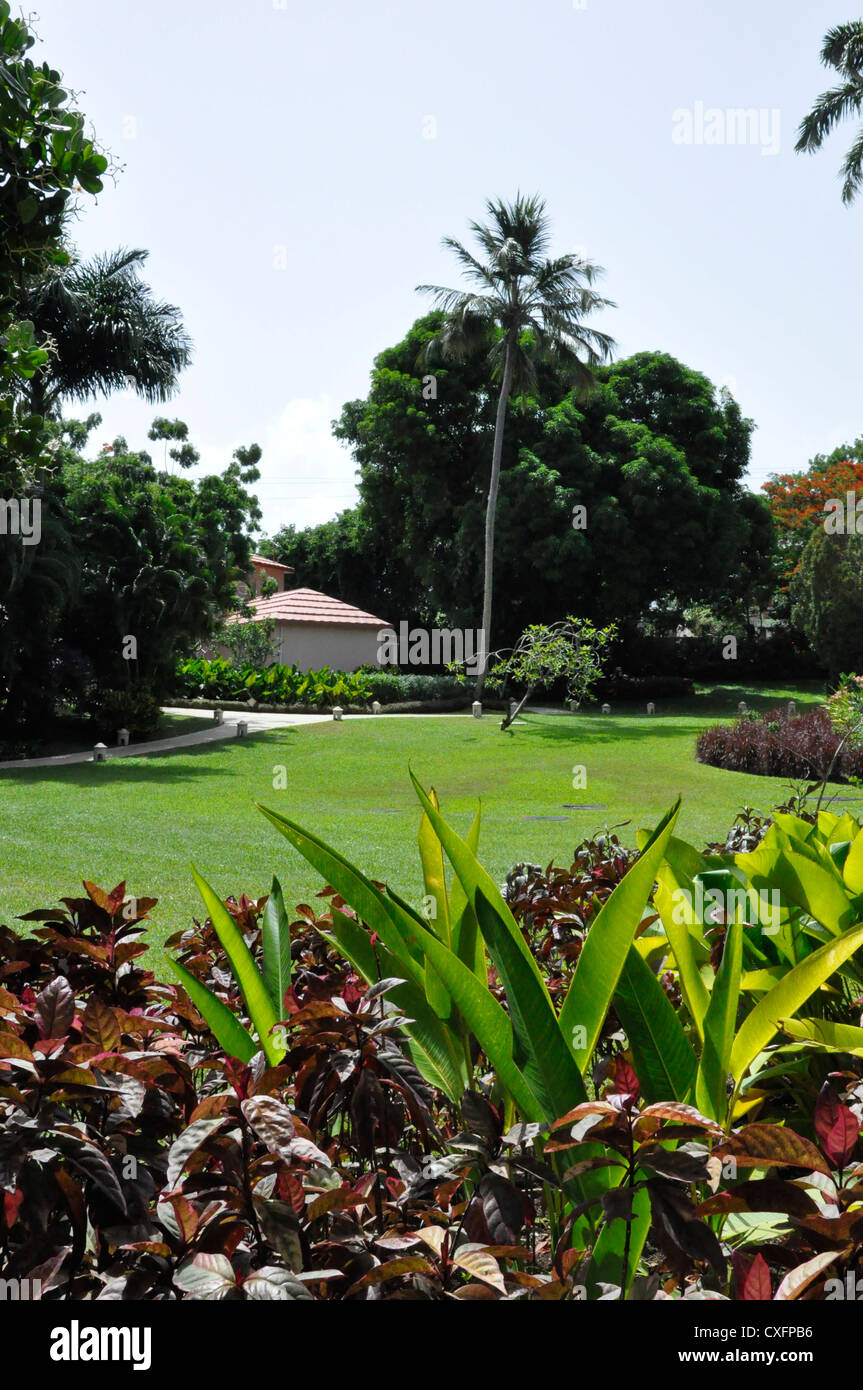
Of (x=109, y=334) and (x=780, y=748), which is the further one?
(x=109, y=334)

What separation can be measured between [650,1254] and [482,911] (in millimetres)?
911

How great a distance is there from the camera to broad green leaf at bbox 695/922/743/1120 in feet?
4.89

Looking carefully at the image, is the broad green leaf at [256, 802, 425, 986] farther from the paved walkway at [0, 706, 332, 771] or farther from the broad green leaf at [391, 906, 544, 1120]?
the paved walkway at [0, 706, 332, 771]

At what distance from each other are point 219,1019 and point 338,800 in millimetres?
12509

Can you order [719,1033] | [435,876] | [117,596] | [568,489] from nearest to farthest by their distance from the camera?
[719,1033]
[435,876]
[117,596]
[568,489]

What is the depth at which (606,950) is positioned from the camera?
4.65ft

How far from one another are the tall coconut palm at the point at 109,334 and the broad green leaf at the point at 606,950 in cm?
2079

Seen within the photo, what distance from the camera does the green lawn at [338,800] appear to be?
26.7ft

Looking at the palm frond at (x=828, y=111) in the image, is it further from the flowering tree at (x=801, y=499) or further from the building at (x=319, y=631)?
the building at (x=319, y=631)

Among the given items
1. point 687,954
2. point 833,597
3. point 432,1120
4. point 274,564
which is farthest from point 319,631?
point 432,1120

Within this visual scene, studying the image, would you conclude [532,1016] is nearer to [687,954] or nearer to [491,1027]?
[491,1027]

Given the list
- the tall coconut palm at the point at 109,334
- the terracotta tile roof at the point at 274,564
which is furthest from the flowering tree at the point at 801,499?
the tall coconut palm at the point at 109,334

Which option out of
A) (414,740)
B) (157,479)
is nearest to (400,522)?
(157,479)
